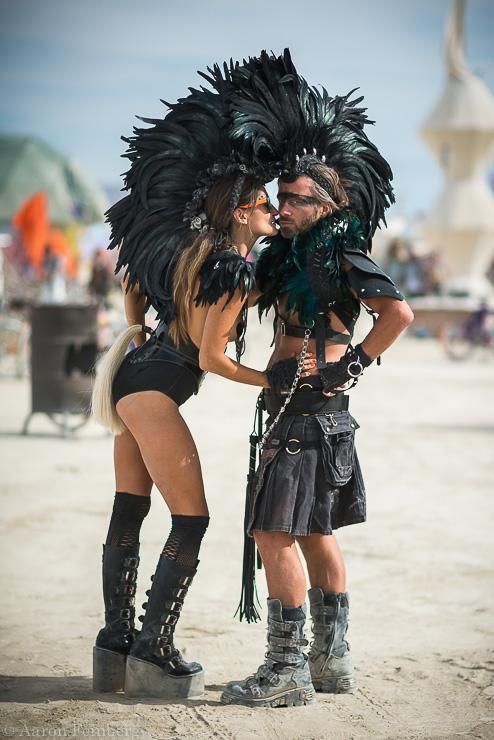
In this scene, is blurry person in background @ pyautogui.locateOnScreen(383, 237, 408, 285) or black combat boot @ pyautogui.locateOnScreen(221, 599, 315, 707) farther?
blurry person in background @ pyautogui.locateOnScreen(383, 237, 408, 285)

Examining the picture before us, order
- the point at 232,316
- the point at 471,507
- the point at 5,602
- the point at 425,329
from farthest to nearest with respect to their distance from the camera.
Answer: the point at 425,329
the point at 471,507
the point at 5,602
the point at 232,316

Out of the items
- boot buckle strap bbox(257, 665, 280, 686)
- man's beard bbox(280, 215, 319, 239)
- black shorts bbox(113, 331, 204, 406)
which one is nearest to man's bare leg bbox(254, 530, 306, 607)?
boot buckle strap bbox(257, 665, 280, 686)

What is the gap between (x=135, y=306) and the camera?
4.41 meters

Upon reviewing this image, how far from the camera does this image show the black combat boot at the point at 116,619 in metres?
4.21

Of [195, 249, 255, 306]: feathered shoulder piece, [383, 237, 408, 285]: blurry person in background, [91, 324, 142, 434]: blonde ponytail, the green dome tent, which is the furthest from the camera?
the green dome tent

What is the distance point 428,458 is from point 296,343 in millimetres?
6045

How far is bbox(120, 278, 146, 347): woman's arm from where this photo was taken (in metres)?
4.38

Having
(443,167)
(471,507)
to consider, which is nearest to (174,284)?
(471,507)

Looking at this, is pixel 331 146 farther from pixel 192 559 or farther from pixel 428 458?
pixel 428 458

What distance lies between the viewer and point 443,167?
38.5m

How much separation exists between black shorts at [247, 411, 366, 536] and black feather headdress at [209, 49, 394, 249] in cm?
77

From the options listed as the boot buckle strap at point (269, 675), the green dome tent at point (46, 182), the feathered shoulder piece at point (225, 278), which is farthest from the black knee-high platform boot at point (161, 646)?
the green dome tent at point (46, 182)

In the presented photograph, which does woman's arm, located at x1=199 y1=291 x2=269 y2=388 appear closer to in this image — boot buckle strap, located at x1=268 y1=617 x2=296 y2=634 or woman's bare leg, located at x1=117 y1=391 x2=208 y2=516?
woman's bare leg, located at x1=117 y1=391 x2=208 y2=516

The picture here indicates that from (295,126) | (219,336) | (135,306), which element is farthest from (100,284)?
(219,336)
